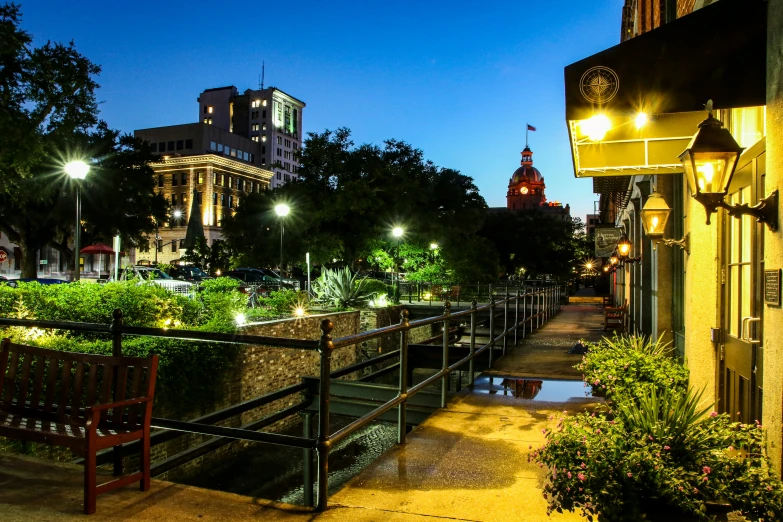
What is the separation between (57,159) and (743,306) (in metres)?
43.1

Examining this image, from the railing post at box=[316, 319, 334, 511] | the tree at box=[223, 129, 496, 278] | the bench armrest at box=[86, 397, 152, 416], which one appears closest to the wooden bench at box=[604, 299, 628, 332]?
the railing post at box=[316, 319, 334, 511]

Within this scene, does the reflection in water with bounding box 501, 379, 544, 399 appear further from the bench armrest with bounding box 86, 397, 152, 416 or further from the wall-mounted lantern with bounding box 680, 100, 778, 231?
the bench armrest with bounding box 86, 397, 152, 416

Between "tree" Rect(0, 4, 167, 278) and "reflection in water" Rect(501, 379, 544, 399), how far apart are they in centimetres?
2722

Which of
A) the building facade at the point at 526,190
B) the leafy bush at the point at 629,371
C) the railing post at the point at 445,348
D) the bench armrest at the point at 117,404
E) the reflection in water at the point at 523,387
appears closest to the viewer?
the bench armrest at the point at 117,404

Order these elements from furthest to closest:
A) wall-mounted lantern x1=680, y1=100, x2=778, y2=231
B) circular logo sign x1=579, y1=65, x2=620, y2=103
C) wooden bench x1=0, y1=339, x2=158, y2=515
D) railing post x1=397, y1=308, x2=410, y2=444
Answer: railing post x1=397, y1=308, x2=410, y2=444
circular logo sign x1=579, y1=65, x2=620, y2=103
wall-mounted lantern x1=680, y1=100, x2=778, y2=231
wooden bench x1=0, y1=339, x2=158, y2=515

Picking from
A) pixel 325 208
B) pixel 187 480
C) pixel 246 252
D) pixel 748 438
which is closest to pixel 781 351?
pixel 748 438

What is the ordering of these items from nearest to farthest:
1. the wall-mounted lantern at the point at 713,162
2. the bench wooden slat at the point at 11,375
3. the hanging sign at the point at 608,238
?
the wall-mounted lantern at the point at 713,162 < the bench wooden slat at the point at 11,375 < the hanging sign at the point at 608,238

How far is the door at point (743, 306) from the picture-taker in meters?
4.86

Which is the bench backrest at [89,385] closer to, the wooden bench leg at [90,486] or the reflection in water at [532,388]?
the wooden bench leg at [90,486]

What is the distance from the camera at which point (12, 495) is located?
4.30m

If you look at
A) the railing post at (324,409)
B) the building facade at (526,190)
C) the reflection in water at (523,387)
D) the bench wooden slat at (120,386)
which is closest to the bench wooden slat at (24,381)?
the bench wooden slat at (120,386)

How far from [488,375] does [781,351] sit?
7.02 meters

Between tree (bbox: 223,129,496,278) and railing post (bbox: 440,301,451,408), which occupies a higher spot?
tree (bbox: 223,129,496,278)

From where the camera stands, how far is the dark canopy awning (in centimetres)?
435
